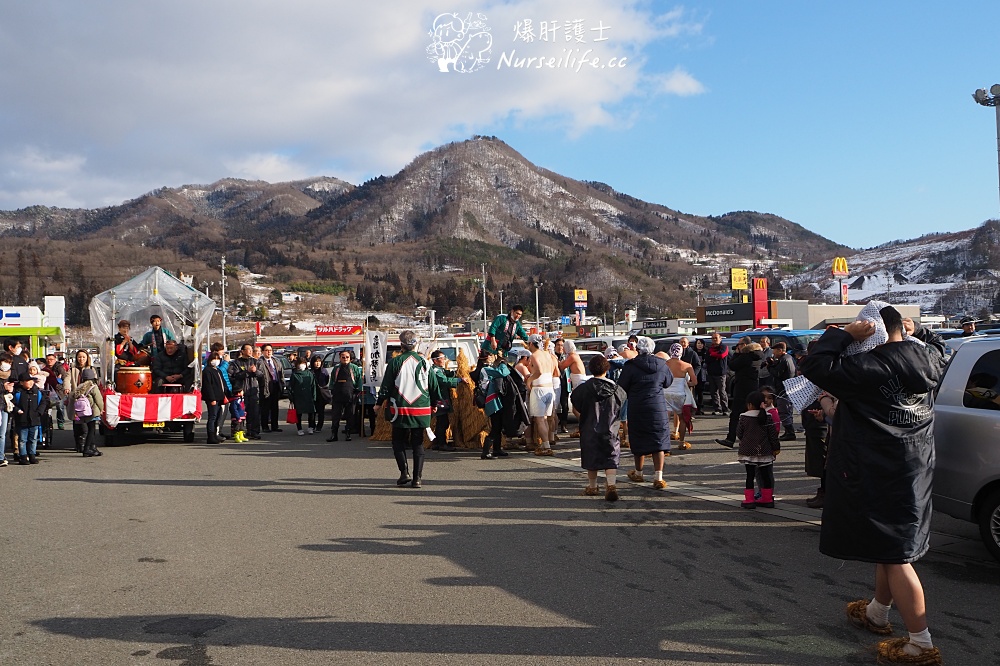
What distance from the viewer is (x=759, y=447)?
838 centimetres

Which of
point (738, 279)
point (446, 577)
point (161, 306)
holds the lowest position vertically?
point (446, 577)

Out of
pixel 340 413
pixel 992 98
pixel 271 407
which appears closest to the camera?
pixel 340 413

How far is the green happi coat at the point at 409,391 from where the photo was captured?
998 cm

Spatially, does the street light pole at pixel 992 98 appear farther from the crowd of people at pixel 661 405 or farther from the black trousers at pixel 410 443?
the black trousers at pixel 410 443

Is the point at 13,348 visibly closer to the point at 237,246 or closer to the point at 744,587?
the point at 744,587

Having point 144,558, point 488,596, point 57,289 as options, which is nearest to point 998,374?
point 488,596

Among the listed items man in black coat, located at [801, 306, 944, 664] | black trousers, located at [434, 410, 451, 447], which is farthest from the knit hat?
black trousers, located at [434, 410, 451, 447]

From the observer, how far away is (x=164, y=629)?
16.5ft

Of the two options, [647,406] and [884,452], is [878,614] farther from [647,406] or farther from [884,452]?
[647,406]

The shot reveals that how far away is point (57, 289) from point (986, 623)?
127618 millimetres

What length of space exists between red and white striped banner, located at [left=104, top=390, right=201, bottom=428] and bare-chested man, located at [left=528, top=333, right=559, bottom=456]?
280 inches

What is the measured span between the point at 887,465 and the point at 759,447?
159 inches

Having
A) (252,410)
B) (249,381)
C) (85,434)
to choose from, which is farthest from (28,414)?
(252,410)

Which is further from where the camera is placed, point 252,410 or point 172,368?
point 252,410
